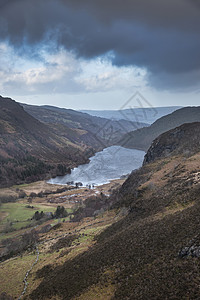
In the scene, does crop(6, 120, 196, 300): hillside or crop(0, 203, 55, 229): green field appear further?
crop(0, 203, 55, 229): green field

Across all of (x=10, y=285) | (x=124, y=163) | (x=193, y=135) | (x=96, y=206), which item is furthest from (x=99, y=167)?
(x=10, y=285)

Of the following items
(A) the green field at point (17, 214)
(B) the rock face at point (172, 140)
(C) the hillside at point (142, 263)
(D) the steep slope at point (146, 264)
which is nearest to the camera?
(D) the steep slope at point (146, 264)

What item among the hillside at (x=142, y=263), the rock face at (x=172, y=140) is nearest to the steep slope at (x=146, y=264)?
the hillside at (x=142, y=263)

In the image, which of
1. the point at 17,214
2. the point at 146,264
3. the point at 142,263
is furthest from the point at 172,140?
the point at 17,214

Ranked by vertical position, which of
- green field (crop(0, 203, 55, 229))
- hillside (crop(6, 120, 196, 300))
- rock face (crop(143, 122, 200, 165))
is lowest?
green field (crop(0, 203, 55, 229))

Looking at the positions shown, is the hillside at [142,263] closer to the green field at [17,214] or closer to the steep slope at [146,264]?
the steep slope at [146,264]

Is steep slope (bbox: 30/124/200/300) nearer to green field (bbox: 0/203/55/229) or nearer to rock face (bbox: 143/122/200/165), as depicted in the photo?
rock face (bbox: 143/122/200/165)

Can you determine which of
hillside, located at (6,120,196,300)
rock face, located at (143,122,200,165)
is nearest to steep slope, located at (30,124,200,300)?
hillside, located at (6,120,196,300)

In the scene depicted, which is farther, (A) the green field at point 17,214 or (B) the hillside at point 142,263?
(A) the green field at point 17,214

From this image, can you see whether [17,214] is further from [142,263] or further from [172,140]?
[142,263]

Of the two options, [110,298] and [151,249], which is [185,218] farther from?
[110,298]

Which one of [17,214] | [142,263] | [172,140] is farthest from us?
[17,214]

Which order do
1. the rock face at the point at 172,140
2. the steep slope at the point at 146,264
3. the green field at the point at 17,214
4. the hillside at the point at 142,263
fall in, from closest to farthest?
the steep slope at the point at 146,264, the hillside at the point at 142,263, the rock face at the point at 172,140, the green field at the point at 17,214
